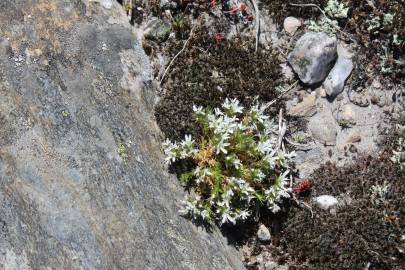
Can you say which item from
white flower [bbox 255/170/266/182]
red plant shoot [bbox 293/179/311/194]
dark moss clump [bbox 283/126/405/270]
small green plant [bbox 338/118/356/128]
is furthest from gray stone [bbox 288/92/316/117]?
white flower [bbox 255/170/266/182]

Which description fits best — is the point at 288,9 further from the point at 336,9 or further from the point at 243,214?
the point at 243,214

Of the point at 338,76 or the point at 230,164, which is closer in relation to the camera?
the point at 230,164

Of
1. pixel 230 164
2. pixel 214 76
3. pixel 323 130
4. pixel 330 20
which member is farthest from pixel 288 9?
pixel 230 164

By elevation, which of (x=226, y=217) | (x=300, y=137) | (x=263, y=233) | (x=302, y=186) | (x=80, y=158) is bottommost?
(x=263, y=233)

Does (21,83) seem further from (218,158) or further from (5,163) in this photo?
(218,158)

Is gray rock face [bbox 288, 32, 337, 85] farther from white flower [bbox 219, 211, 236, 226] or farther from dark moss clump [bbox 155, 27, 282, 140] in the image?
white flower [bbox 219, 211, 236, 226]

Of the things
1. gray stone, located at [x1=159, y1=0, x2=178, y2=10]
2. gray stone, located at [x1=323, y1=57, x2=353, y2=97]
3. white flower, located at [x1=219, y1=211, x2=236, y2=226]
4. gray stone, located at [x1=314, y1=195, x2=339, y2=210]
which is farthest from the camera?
gray stone, located at [x1=159, y1=0, x2=178, y2=10]
